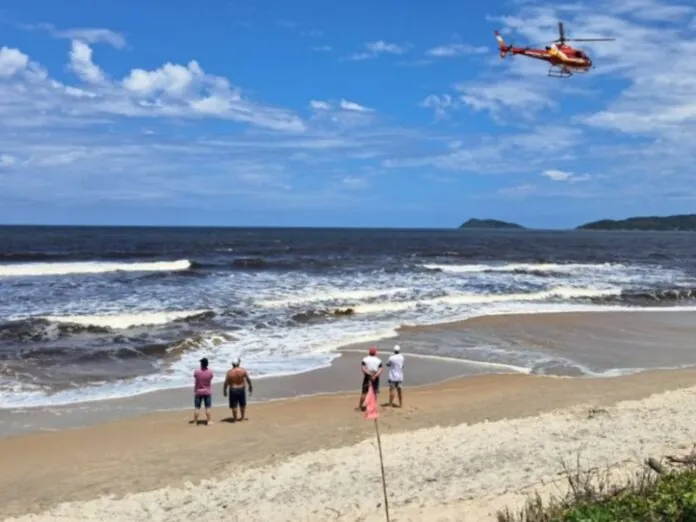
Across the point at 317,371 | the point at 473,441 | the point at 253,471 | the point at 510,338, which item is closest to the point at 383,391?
the point at 317,371

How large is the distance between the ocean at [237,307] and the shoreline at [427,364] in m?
0.63

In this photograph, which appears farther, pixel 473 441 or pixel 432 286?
pixel 432 286

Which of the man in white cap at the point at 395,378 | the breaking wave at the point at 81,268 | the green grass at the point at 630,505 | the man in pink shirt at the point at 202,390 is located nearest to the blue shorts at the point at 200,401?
the man in pink shirt at the point at 202,390

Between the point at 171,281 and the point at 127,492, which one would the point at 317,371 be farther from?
the point at 171,281

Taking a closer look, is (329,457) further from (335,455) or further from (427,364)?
(427,364)

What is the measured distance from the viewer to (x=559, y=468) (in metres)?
8.73

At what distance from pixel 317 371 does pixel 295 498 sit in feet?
28.5

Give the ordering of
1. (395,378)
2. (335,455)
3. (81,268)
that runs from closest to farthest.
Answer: (335,455), (395,378), (81,268)

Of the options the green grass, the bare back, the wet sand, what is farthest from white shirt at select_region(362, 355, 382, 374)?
the green grass

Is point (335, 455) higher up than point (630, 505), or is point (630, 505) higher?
point (630, 505)

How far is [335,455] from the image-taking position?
1031cm

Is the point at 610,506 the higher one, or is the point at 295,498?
the point at 610,506

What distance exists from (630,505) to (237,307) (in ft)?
75.0

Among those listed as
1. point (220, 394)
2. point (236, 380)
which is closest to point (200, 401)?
point (236, 380)
